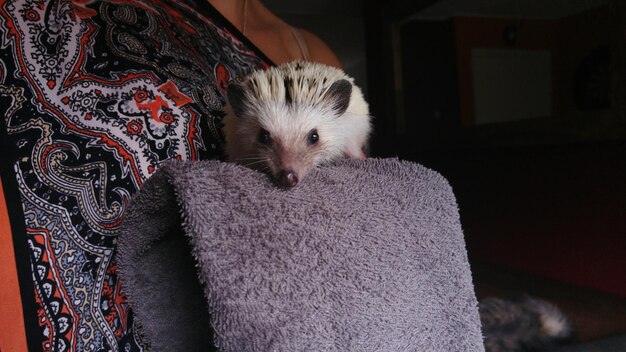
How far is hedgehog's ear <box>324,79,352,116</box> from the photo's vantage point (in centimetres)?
99

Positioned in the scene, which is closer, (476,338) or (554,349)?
(476,338)

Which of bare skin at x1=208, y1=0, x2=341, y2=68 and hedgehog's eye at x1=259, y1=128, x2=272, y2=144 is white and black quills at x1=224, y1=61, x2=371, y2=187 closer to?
hedgehog's eye at x1=259, y1=128, x2=272, y2=144

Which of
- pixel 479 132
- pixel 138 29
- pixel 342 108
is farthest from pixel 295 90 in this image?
pixel 479 132

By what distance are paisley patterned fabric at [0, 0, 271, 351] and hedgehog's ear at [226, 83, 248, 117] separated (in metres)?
0.06

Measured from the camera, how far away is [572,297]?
4.39ft

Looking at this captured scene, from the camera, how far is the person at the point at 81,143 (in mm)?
540

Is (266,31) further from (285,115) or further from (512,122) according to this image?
(512,122)

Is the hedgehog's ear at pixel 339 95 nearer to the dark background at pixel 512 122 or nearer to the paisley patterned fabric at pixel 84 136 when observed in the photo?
the paisley patterned fabric at pixel 84 136

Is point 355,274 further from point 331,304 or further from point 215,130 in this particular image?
point 215,130

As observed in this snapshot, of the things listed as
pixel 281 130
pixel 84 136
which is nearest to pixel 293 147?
pixel 281 130

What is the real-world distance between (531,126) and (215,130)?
3.25 ft

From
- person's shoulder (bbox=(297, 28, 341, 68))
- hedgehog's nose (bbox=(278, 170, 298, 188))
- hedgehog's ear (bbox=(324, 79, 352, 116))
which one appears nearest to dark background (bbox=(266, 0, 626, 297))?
person's shoulder (bbox=(297, 28, 341, 68))

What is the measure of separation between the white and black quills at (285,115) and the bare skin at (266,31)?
457 mm

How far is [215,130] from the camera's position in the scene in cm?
85
